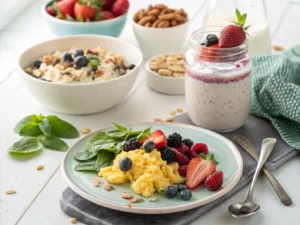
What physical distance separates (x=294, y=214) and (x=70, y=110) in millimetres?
763

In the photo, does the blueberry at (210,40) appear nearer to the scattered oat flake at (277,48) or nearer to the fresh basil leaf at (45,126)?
the fresh basil leaf at (45,126)

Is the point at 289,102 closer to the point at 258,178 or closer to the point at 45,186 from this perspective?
the point at 258,178

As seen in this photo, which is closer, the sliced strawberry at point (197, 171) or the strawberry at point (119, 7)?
the sliced strawberry at point (197, 171)

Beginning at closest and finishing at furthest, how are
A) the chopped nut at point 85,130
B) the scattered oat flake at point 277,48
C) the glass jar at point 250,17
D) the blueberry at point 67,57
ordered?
the chopped nut at point 85,130 → the blueberry at point 67,57 → the glass jar at point 250,17 → the scattered oat flake at point 277,48

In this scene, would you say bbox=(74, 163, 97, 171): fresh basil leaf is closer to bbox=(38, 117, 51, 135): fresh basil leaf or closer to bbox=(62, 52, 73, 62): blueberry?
bbox=(38, 117, 51, 135): fresh basil leaf

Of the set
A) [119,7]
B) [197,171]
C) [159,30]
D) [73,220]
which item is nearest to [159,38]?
[159,30]

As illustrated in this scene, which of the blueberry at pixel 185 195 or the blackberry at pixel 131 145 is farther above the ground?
the blackberry at pixel 131 145

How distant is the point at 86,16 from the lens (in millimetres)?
2279

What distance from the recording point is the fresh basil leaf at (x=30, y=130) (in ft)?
5.87

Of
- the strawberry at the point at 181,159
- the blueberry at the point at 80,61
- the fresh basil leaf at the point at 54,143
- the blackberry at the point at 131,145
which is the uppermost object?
the blueberry at the point at 80,61

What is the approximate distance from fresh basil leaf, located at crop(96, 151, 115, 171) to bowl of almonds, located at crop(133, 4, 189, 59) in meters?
0.77

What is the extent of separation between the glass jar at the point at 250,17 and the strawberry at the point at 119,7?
37 cm

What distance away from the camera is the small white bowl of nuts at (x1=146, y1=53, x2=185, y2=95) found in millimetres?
2016

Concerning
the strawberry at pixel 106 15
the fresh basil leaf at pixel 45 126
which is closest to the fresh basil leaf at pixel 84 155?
the fresh basil leaf at pixel 45 126
